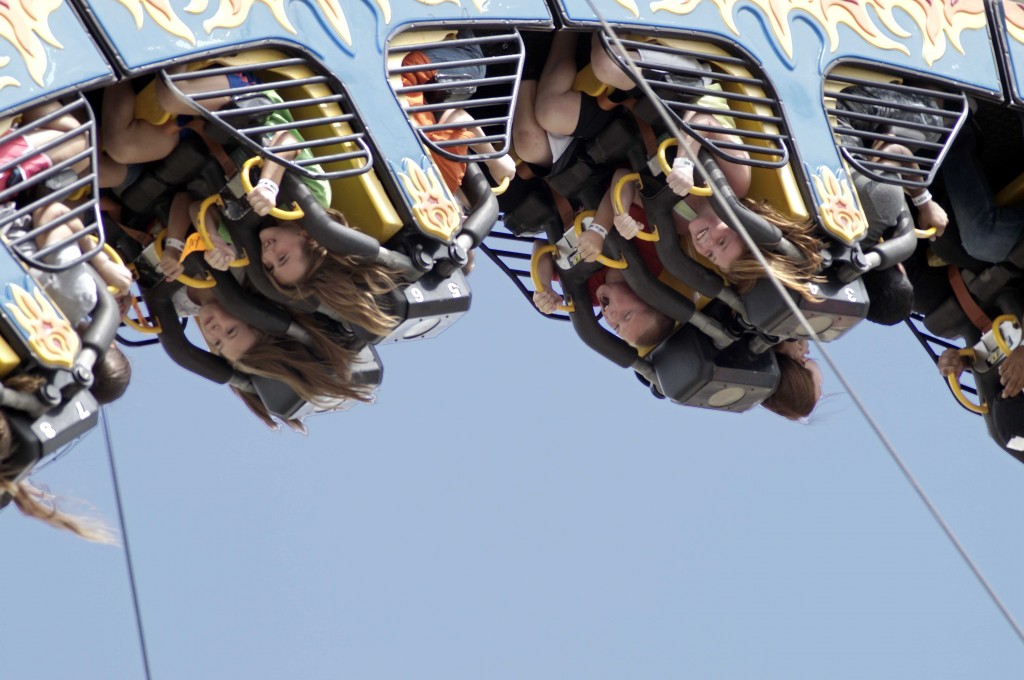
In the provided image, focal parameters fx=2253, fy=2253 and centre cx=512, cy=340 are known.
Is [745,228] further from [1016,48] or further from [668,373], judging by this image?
[1016,48]

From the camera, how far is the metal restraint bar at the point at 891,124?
20.0 feet

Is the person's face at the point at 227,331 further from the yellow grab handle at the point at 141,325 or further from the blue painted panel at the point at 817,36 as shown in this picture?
the blue painted panel at the point at 817,36

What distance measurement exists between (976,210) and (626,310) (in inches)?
47.0

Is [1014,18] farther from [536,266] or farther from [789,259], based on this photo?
[536,266]

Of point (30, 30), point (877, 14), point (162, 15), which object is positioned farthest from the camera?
point (877, 14)

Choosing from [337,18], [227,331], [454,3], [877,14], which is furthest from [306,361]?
[877,14]

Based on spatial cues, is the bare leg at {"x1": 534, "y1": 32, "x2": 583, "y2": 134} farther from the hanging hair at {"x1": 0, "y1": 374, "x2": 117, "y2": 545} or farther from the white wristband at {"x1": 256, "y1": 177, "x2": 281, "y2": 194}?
the hanging hair at {"x1": 0, "y1": 374, "x2": 117, "y2": 545}

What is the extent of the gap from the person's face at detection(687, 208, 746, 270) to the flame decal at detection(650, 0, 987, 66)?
52 cm

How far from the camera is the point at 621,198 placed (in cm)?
593

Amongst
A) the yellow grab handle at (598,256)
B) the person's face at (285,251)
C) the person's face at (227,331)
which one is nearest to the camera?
the person's face at (285,251)

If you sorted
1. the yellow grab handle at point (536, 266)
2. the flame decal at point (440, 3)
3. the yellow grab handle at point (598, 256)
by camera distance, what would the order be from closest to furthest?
the flame decal at point (440, 3) < the yellow grab handle at point (598, 256) < the yellow grab handle at point (536, 266)

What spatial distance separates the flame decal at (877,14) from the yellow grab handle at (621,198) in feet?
1.48

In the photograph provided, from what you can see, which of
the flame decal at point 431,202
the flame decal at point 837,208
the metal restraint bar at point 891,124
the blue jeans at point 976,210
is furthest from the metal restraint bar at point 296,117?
the blue jeans at point 976,210

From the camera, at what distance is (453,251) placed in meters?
5.45
